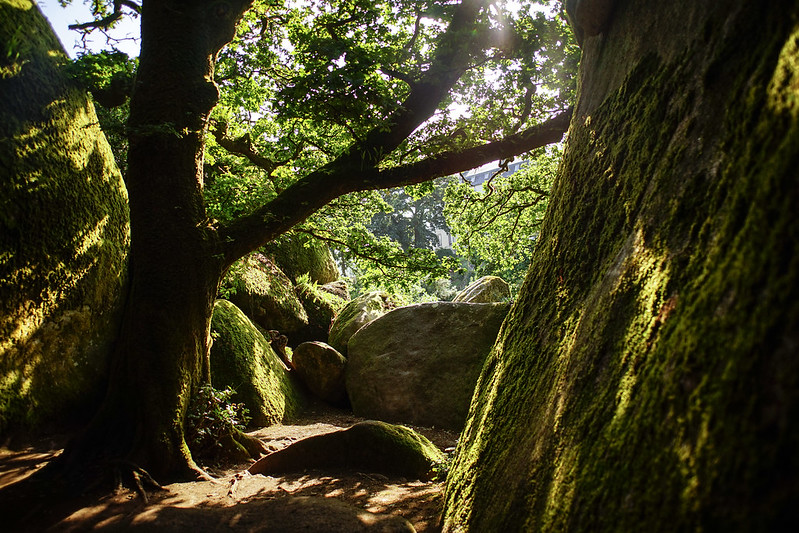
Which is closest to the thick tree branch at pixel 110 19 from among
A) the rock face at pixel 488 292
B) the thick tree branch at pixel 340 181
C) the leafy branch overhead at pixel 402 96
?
the leafy branch overhead at pixel 402 96

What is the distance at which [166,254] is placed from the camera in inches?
198

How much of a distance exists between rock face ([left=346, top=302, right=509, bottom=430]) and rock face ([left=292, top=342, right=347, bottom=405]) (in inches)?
10.5

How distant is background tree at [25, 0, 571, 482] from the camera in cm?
480

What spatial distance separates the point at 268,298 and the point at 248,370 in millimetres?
3412

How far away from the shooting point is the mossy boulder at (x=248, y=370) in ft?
23.7

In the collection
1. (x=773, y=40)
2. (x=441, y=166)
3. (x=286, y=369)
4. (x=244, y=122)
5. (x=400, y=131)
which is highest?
(x=244, y=122)

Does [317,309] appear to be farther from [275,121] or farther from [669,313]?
[669,313]

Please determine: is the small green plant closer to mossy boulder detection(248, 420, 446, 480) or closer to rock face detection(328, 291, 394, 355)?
mossy boulder detection(248, 420, 446, 480)

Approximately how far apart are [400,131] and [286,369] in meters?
5.66

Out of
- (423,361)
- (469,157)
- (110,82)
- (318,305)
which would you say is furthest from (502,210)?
(110,82)

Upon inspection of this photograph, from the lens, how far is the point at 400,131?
6.29m

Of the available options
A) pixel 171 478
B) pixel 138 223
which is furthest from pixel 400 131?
→ pixel 171 478

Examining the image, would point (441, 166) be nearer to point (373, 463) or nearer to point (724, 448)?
point (373, 463)

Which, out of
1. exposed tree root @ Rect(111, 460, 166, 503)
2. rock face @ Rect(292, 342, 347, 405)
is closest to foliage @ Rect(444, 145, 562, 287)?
rock face @ Rect(292, 342, 347, 405)
